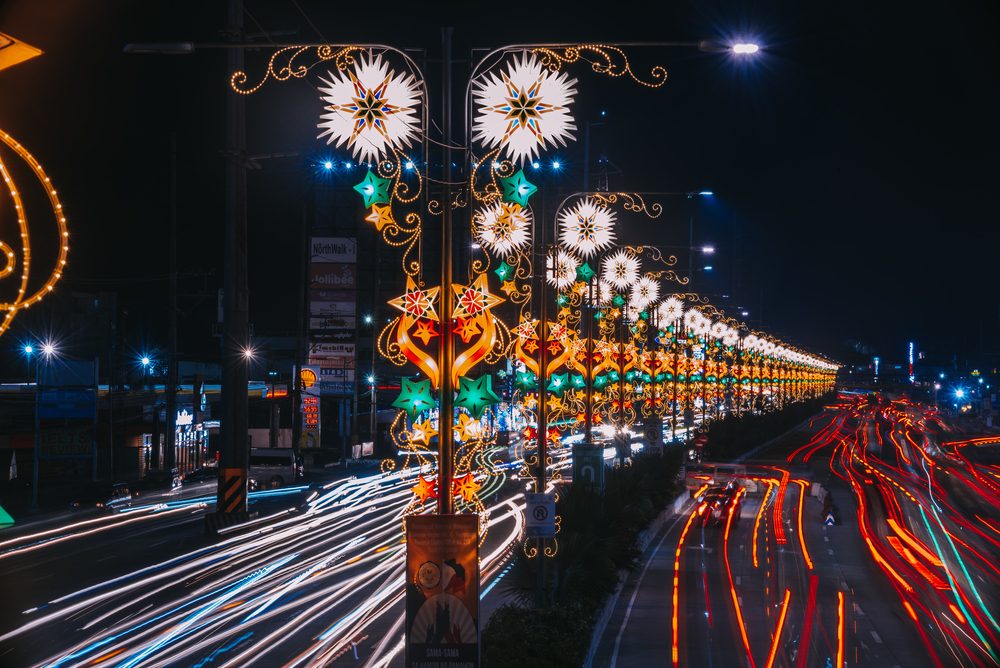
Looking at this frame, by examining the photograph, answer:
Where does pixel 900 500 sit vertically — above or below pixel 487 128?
below

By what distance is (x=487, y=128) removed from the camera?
12992 mm

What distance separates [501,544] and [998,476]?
153 feet

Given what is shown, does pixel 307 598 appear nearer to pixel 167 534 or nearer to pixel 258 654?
pixel 258 654

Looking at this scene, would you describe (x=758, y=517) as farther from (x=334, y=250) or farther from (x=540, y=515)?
(x=334, y=250)

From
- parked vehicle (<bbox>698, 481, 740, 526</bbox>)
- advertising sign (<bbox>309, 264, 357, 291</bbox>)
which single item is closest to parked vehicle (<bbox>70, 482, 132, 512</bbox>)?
advertising sign (<bbox>309, 264, 357, 291</bbox>)

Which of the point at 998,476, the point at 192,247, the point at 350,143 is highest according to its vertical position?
the point at 192,247

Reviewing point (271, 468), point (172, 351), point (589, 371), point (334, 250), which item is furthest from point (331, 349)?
point (589, 371)

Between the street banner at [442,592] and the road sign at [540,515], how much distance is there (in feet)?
22.3

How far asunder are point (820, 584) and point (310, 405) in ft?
109

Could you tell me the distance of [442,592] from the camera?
10531mm

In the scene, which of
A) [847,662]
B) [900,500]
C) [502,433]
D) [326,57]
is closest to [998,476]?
[900,500]

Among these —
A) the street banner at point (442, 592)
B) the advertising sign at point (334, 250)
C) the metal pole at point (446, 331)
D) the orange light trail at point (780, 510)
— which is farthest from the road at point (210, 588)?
the advertising sign at point (334, 250)

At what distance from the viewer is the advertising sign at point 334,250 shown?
5441 cm

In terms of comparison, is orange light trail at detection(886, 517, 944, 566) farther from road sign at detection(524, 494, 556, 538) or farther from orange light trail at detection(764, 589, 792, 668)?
road sign at detection(524, 494, 556, 538)
